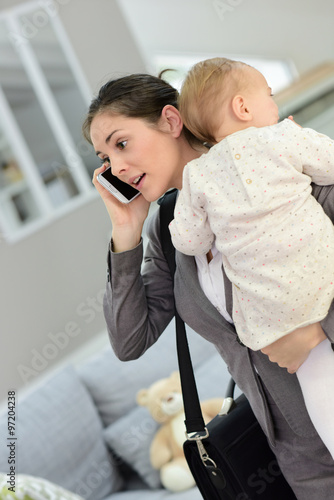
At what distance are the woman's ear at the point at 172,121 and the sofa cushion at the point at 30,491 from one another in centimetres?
121

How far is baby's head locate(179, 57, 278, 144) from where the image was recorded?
3.07ft

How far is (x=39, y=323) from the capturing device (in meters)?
3.78

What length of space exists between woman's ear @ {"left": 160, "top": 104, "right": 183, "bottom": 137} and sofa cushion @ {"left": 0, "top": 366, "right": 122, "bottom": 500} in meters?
Result: 1.54

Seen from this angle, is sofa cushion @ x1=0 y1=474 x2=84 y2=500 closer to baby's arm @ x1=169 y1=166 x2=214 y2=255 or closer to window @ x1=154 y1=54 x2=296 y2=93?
baby's arm @ x1=169 y1=166 x2=214 y2=255

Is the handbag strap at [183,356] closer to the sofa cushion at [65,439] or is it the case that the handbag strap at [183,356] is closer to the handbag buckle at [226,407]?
the handbag buckle at [226,407]

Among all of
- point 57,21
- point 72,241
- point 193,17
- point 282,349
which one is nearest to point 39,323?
point 72,241

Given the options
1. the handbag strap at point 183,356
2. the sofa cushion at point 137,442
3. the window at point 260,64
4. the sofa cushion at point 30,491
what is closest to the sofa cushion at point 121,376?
the sofa cushion at point 137,442

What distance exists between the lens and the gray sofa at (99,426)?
2229mm

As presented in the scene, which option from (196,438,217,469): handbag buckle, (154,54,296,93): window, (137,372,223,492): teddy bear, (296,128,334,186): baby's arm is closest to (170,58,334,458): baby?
(296,128,334,186): baby's arm

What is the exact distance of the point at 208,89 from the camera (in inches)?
37.0

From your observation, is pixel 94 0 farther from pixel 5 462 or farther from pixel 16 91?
pixel 5 462

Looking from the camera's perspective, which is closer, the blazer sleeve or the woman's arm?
the blazer sleeve

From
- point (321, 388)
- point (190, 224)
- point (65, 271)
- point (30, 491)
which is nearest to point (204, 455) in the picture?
point (321, 388)

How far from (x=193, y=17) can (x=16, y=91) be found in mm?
1660
